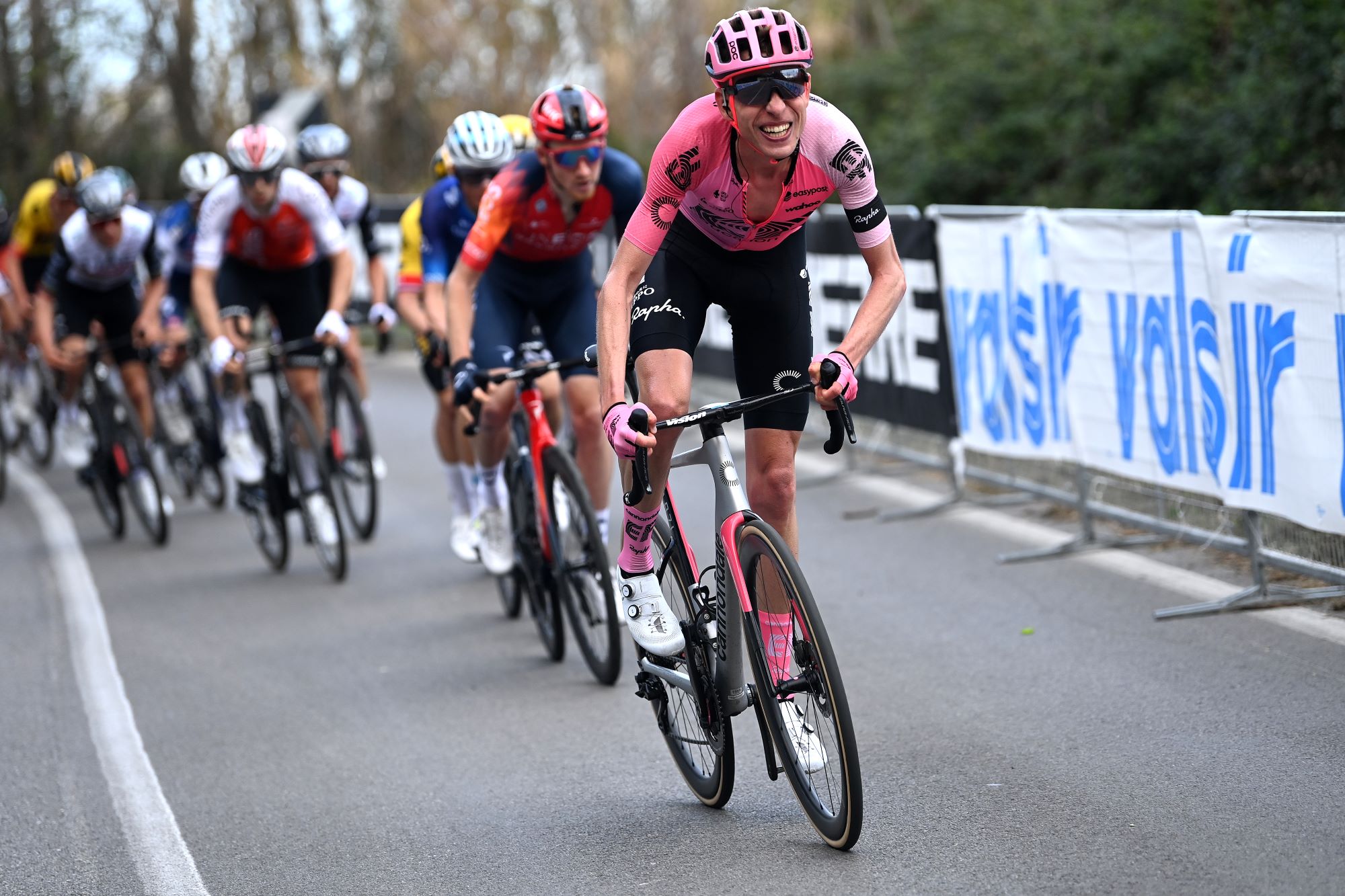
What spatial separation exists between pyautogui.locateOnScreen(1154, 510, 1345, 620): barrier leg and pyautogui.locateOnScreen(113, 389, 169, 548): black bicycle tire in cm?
650

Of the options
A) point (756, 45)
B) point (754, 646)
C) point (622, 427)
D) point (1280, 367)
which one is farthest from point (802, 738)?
point (1280, 367)

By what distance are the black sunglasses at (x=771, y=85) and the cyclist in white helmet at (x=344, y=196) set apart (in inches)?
217

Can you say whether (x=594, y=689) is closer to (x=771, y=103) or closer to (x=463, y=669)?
(x=463, y=669)

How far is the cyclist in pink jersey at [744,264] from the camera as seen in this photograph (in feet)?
13.7

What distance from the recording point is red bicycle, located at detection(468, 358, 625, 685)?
6.02m

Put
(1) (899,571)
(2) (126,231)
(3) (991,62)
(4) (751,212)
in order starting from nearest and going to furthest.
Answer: (4) (751,212) < (1) (899,571) < (2) (126,231) < (3) (991,62)

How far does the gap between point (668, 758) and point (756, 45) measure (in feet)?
8.29

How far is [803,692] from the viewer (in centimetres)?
416

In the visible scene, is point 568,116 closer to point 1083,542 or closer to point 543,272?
point 543,272

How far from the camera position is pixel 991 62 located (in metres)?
17.1

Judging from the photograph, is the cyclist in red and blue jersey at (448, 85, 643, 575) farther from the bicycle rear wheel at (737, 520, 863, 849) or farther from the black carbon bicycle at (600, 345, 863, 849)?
the bicycle rear wheel at (737, 520, 863, 849)

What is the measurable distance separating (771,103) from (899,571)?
4.02 meters

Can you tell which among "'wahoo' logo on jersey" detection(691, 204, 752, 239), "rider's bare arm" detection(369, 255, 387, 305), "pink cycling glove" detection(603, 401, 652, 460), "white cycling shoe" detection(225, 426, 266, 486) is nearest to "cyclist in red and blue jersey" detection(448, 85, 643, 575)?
"'wahoo' logo on jersey" detection(691, 204, 752, 239)

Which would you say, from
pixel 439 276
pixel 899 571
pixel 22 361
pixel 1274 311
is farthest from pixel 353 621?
pixel 22 361
